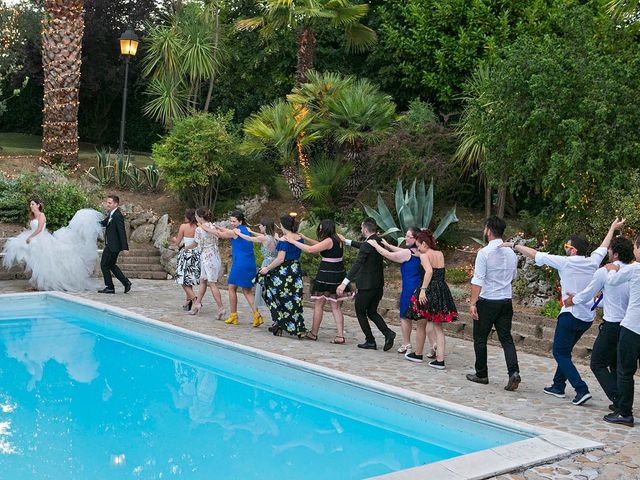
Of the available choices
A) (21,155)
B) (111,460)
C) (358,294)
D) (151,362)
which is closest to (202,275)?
(151,362)

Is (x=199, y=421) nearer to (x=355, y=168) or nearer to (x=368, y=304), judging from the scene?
(x=368, y=304)

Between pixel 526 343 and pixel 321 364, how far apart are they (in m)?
3.00

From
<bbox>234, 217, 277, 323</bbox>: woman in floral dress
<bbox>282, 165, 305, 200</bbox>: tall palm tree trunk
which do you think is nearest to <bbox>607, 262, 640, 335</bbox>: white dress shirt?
<bbox>234, 217, 277, 323</bbox>: woman in floral dress

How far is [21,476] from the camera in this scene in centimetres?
603

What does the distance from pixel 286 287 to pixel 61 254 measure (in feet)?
18.2

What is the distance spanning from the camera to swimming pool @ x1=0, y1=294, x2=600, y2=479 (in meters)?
6.34

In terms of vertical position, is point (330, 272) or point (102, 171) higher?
point (102, 171)

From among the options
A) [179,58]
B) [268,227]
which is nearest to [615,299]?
[268,227]

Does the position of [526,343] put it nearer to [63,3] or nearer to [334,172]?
[334,172]

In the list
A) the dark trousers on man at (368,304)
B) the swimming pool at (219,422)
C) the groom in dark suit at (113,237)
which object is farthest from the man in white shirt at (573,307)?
the groom in dark suit at (113,237)

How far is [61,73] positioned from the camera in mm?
19406

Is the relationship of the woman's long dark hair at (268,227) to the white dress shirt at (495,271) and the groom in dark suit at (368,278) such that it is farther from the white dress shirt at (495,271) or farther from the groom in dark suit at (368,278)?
the white dress shirt at (495,271)

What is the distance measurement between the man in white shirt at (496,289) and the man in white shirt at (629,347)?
1321mm

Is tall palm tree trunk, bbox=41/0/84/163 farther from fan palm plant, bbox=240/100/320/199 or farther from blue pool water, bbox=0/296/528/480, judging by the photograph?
blue pool water, bbox=0/296/528/480
